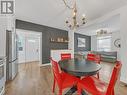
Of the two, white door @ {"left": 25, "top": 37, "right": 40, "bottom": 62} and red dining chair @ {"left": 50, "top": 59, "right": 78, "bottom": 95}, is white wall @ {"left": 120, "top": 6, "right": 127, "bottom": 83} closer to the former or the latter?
red dining chair @ {"left": 50, "top": 59, "right": 78, "bottom": 95}

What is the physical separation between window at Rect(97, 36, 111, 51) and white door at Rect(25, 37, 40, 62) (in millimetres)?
6034

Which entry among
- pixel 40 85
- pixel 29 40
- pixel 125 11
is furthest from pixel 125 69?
pixel 29 40

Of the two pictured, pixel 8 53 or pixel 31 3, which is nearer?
pixel 8 53

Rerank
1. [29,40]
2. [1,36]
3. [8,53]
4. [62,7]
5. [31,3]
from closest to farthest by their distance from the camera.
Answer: [1,36] → [8,53] → [31,3] → [62,7] → [29,40]

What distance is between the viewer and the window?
379 inches

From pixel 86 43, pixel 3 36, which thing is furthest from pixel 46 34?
pixel 86 43

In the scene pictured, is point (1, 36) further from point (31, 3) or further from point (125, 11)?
point (125, 11)

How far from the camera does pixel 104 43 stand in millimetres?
10094

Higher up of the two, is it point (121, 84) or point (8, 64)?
point (8, 64)

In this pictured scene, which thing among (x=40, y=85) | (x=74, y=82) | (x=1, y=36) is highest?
(x=1, y=36)

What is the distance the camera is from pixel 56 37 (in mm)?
7547

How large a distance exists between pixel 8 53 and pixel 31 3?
1.99 m

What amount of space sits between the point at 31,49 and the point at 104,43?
655cm

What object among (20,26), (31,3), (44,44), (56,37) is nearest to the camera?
(31,3)
